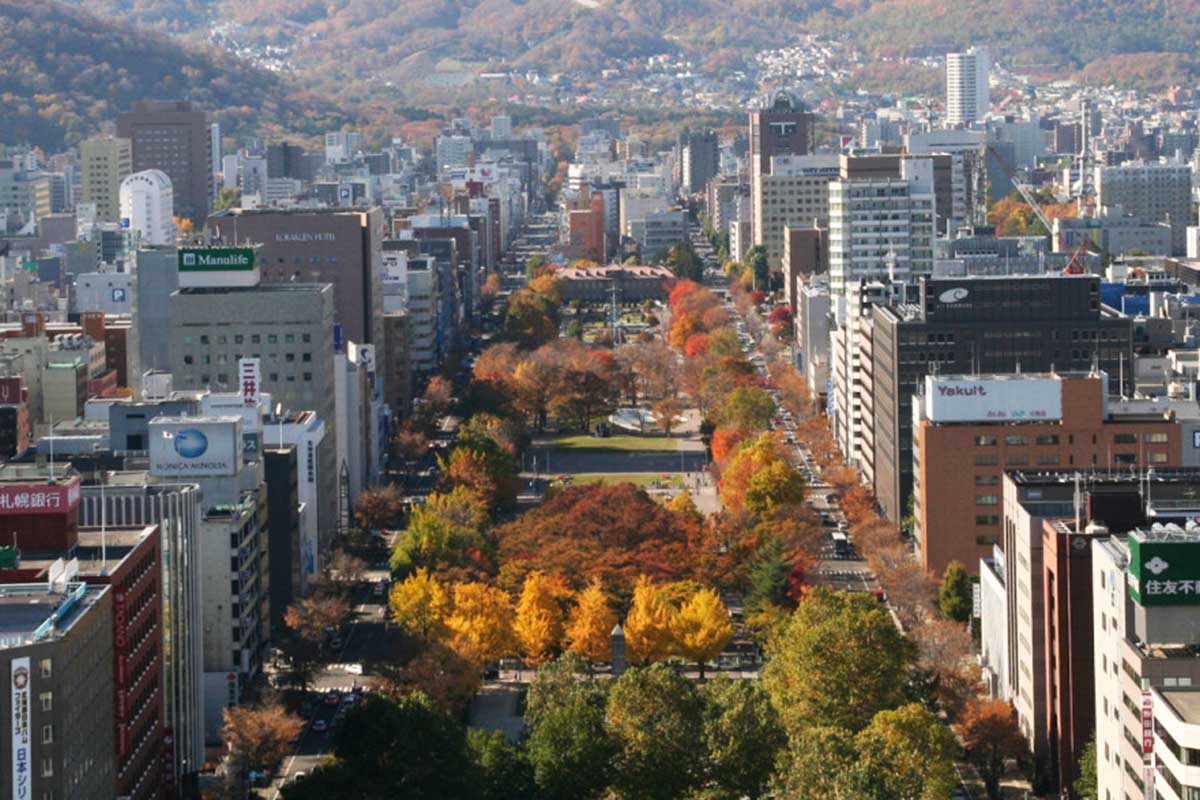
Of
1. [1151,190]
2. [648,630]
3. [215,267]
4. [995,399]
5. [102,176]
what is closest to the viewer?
[648,630]

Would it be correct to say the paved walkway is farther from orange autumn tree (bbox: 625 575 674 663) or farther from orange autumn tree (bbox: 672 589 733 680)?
orange autumn tree (bbox: 672 589 733 680)

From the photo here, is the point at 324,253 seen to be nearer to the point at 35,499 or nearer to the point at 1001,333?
the point at 1001,333

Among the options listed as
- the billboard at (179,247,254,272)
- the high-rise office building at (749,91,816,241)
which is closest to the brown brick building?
the billboard at (179,247,254,272)

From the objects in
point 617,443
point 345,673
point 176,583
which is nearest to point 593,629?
point 345,673

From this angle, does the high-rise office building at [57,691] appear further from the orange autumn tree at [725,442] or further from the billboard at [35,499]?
the orange autumn tree at [725,442]

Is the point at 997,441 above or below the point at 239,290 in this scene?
below

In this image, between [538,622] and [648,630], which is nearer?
[648,630]

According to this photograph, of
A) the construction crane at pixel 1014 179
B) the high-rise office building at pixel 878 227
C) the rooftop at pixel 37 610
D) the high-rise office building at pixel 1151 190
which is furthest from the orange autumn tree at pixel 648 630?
the high-rise office building at pixel 1151 190

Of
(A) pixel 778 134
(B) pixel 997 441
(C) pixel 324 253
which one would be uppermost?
(A) pixel 778 134
